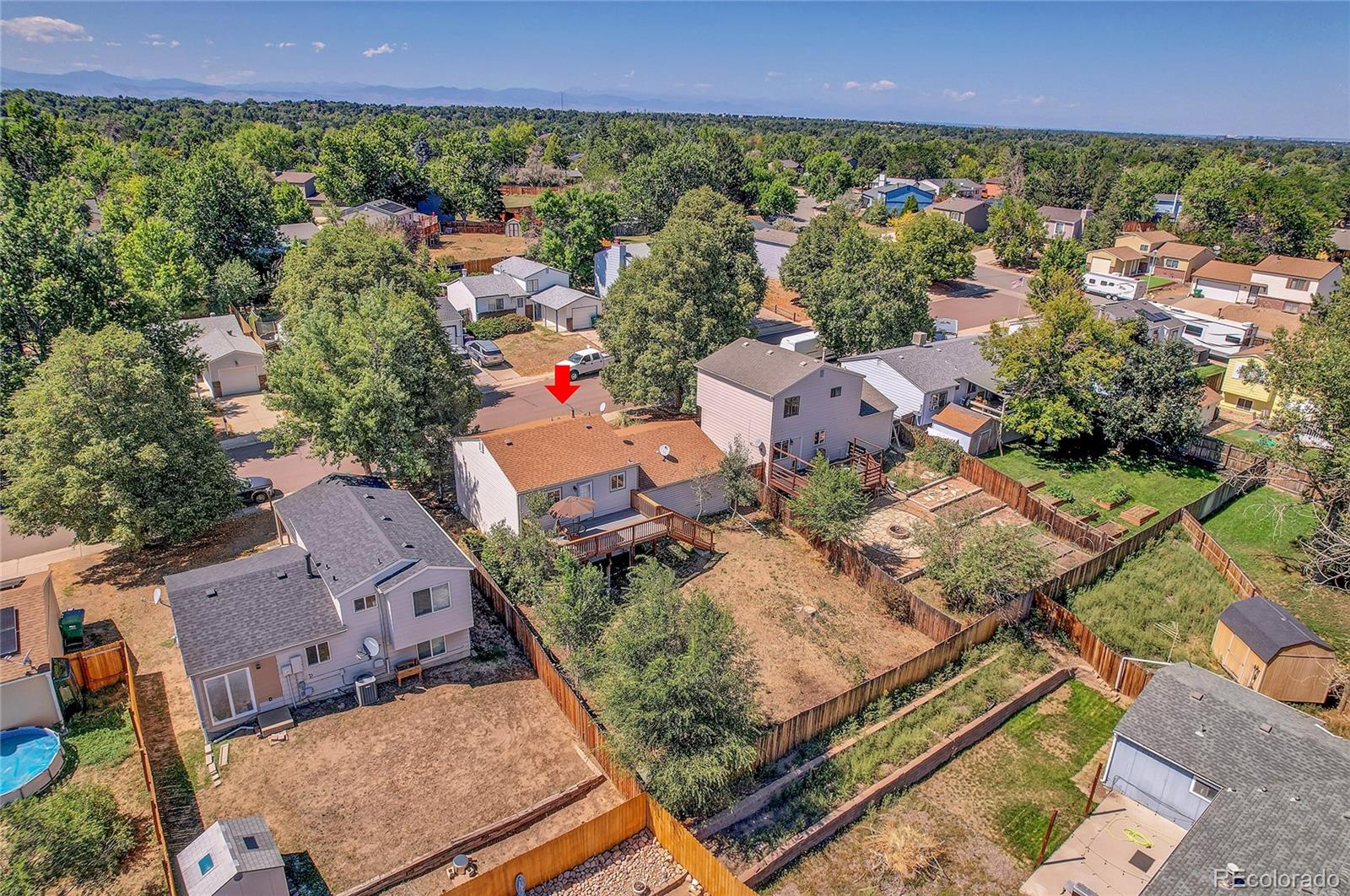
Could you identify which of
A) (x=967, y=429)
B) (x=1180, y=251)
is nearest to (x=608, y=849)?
(x=967, y=429)

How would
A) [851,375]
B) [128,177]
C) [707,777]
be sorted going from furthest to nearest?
[128,177]
[851,375]
[707,777]

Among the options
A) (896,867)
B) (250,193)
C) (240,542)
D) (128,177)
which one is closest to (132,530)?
(240,542)

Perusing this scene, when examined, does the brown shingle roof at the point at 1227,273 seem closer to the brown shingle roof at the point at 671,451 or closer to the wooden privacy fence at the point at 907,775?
the brown shingle roof at the point at 671,451

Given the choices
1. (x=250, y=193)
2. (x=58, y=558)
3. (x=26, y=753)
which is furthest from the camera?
(x=250, y=193)

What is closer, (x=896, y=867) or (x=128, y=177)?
(x=896, y=867)

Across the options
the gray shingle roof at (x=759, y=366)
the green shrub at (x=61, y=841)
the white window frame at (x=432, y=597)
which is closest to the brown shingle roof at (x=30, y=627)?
the green shrub at (x=61, y=841)

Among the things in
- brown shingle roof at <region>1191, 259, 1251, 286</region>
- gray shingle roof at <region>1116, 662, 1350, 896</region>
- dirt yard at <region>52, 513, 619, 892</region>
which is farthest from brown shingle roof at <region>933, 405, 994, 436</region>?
brown shingle roof at <region>1191, 259, 1251, 286</region>

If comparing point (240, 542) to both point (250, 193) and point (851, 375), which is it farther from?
point (250, 193)
